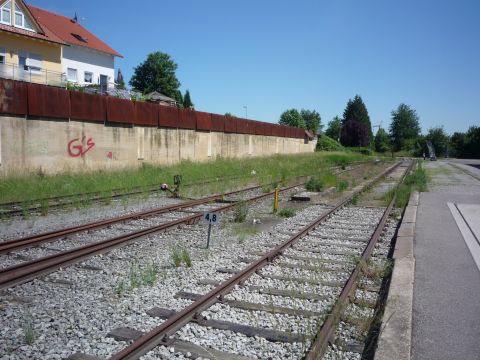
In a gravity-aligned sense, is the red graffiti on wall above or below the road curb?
above

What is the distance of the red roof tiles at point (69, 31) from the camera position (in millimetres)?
42781

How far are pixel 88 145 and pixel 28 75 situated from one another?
753cm

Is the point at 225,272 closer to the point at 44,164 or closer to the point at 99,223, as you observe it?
the point at 99,223

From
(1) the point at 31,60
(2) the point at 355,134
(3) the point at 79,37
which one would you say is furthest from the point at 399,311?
(2) the point at 355,134

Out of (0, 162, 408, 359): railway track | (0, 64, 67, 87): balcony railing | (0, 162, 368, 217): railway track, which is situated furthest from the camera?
(0, 64, 67, 87): balcony railing

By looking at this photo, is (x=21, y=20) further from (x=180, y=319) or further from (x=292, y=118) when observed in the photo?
(x=292, y=118)

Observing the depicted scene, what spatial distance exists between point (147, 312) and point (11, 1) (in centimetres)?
3503

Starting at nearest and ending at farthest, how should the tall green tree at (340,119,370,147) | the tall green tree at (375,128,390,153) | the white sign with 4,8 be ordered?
the white sign with 4,8 → the tall green tree at (340,119,370,147) → the tall green tree at (375,128,390,153)

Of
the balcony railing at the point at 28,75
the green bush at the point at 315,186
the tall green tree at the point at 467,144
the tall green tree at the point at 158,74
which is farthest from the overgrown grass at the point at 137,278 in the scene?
the tall green tree at the point at 467,144

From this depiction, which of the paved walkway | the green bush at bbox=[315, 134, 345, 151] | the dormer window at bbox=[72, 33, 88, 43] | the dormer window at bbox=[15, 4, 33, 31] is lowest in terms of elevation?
the paved walkway

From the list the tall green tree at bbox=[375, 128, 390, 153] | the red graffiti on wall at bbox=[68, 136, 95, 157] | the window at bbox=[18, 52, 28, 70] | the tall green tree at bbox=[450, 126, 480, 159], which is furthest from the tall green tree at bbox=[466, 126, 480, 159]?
the red graffiti on wall at bbox=[68, 136, 95, 157]

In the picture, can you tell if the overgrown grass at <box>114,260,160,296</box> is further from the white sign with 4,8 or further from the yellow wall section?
the yellow wall section

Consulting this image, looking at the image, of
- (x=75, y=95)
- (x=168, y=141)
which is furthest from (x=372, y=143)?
(x=75, y=95)

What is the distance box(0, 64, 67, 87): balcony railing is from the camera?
2443 centimetres
